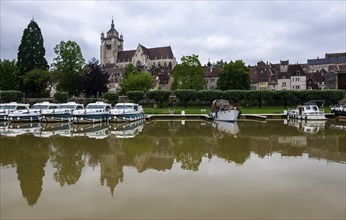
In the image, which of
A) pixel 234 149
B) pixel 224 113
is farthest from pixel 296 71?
pixel 234 149

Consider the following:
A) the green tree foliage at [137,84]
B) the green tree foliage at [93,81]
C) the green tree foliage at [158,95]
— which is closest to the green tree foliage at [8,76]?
the green tree foliage at [93,81]

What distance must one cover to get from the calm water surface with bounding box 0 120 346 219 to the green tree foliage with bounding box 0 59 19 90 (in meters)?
47.8

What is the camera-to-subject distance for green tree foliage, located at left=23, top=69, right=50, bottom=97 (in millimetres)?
57750

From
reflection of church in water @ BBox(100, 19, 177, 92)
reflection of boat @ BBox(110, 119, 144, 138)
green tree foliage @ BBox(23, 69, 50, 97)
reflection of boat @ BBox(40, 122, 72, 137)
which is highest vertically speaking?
reflection of church in water @ BBox(100, 19, 177, 92)

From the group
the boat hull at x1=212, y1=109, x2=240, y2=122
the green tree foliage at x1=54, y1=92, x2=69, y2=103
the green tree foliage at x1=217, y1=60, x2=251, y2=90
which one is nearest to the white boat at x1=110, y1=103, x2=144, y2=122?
the boat hull at x1=212, y1=109, x2=240, y2=122

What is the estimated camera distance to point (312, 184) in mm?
10328

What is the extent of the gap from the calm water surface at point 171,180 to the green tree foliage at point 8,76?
4778 centimetres

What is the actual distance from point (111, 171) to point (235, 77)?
57.5 meters

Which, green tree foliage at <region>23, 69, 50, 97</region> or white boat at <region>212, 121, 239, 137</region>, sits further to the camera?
green tree foliage at <region>23, 69, 50, 97</region>

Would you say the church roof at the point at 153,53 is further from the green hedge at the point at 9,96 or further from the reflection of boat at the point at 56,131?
the reflection of boat at the point at 56,131

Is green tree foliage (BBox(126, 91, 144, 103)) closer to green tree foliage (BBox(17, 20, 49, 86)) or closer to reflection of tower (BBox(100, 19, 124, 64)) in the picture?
green tree foliage (BBox(17, 20, 49, 86))

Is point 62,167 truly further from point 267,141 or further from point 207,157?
point 267,141

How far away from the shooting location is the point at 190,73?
65.4 m

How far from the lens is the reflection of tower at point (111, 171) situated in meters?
10.7
